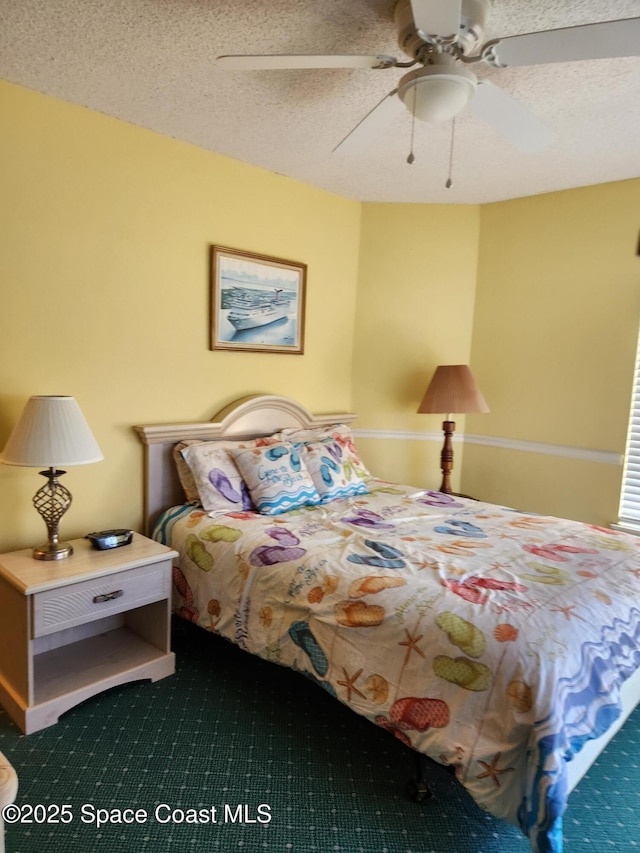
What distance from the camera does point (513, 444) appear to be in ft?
12.4

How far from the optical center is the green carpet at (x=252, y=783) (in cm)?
157

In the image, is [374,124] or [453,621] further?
[374,124]

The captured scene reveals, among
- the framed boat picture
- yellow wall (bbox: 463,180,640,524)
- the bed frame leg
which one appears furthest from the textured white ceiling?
the bed frame leg

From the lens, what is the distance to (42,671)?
2.20m

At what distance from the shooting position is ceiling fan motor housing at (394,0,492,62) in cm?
162

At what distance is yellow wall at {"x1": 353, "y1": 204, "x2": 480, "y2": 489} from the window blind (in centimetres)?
119

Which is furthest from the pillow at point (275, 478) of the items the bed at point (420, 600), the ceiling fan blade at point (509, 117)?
the ceiling fan blade at point (509, 117)

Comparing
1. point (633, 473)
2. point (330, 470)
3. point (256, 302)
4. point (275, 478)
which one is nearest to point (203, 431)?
point (275, 478)

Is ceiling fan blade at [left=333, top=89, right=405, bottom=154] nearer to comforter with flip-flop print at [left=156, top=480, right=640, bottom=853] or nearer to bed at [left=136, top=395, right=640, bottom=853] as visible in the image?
bed at [left=136, top=395, right=640, bottom=853]

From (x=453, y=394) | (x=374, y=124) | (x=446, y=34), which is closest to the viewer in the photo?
(x=446, y=34)

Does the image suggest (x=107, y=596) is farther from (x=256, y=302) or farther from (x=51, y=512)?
(x=256, y=302)

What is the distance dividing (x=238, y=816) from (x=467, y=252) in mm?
3643

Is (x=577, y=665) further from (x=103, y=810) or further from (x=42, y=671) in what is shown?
(x=42, y=671)

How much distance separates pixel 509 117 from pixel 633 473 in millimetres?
2326
